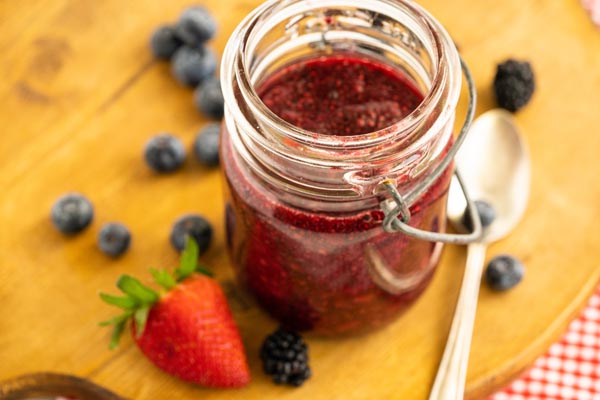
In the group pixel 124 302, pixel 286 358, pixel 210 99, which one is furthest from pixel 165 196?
pixel 286 358

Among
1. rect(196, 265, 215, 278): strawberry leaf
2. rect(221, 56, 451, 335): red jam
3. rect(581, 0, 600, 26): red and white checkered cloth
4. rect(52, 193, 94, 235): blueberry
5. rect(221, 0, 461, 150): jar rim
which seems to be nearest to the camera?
rect(221, 0, 461, 150): jar rim

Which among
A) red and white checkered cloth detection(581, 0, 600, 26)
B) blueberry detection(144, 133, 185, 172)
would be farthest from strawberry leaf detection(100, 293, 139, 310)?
red and white checkered cloth detection(581, 0, 600, 26)

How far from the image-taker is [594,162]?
164cm

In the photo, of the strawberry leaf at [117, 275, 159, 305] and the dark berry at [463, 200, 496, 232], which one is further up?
the dark berry at [463, 200, 496, 232]

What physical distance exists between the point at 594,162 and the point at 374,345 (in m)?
0.58

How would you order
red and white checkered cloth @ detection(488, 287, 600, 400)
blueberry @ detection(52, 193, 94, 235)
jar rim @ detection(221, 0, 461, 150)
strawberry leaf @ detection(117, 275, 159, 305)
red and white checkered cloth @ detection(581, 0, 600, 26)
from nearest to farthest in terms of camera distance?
1. jar rim @ detection(221, 0, 461, 150)
2. strawberry leaf @ detection(117, 275, 159, 305)
3. blueberry @ detection(52, 193, 94, 235)
4. red and white checkered cloth @ detection(488, 287, 600, 400)
5. red and white checkered cloth @ detection(581, 0, 600, 26)

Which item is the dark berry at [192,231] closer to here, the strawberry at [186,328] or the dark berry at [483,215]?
the strawberry at [186,328]

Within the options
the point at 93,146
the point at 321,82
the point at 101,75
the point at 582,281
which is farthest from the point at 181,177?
the point at 582,281

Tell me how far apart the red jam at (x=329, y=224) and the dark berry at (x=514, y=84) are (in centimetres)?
41

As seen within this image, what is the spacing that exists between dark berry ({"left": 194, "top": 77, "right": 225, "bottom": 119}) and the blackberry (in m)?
0.50

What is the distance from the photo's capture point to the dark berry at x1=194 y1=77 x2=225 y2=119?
167 centimetres

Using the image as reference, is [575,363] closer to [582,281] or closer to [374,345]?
[582,281]

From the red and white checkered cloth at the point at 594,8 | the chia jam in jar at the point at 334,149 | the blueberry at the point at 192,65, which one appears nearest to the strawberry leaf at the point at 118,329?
the chia jam in jar at the point at 334,149

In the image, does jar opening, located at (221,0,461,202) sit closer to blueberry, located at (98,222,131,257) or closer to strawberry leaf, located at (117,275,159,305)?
strawberry leaf, located at (117,275,159,305)
